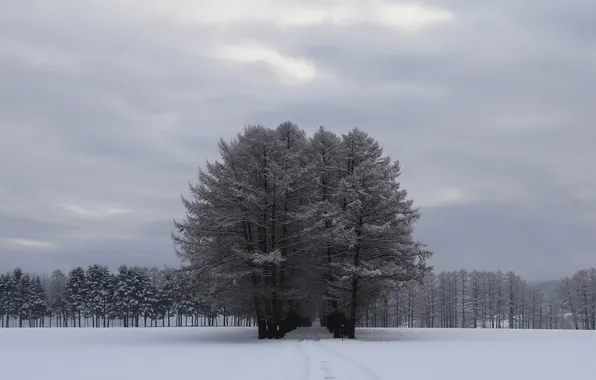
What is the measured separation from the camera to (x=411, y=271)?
3866 centimetres

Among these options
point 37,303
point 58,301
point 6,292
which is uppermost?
point 6,292

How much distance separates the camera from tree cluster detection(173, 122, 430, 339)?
36.8 m

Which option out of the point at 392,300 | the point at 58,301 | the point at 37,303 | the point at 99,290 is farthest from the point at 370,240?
the point at 58,301

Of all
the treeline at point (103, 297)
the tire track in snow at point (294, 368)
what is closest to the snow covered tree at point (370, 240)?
the tire track in snow at point (294, 368)

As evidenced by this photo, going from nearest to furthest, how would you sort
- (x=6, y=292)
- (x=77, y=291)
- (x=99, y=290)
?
1. (x=99, y=290)
2. (x=77, y=291)
3. (x=6, y=292)

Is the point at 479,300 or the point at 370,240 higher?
the point at 370,240

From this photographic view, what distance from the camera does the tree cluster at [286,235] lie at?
36.8 metres

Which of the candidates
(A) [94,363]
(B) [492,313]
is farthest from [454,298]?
(A) [94,363]

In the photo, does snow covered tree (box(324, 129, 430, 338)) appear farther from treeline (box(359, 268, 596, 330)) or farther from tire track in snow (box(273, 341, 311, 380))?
treeline (box(359, 268, 596, 330))

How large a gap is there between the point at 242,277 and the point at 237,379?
77.6 feet

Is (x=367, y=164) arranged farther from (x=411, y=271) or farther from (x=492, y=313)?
(x=492, y=313)

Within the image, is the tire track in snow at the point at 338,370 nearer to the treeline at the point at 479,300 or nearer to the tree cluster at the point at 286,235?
the tree cluster at the point at 286,235

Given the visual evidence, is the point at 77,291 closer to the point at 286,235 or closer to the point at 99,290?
the point at 99,290

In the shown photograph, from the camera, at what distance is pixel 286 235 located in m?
38.8
